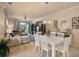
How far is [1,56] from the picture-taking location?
2350 millimetres

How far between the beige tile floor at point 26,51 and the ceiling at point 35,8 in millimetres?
736

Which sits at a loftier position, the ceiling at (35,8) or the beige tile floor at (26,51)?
the ceiling at (35,8)

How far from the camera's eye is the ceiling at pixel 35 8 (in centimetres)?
232

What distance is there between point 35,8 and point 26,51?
101cm

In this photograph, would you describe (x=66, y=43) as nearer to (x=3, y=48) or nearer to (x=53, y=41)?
(x=53, y=41)

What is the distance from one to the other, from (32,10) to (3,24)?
724mm

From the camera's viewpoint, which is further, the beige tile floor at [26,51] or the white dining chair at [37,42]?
the white dining chair at [37,42]

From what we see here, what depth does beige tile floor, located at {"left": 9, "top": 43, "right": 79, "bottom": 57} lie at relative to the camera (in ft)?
7.73

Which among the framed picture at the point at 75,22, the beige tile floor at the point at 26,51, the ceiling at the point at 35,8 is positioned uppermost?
the ceiling at the point at 35,8

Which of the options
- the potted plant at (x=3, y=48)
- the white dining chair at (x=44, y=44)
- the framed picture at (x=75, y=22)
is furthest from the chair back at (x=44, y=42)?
the potted plant at (x=3, y=48)

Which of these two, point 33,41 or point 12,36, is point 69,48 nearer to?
point 33,41

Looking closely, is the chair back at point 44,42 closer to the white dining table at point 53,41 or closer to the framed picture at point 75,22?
the white dining table at point 53,41

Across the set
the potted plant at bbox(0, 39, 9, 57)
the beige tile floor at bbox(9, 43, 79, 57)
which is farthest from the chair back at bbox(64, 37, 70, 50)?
the potted plant at bbox(0, 39, 9, 57)

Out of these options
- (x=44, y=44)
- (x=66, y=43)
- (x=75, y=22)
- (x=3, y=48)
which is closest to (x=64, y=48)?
(x=66, y=43)
